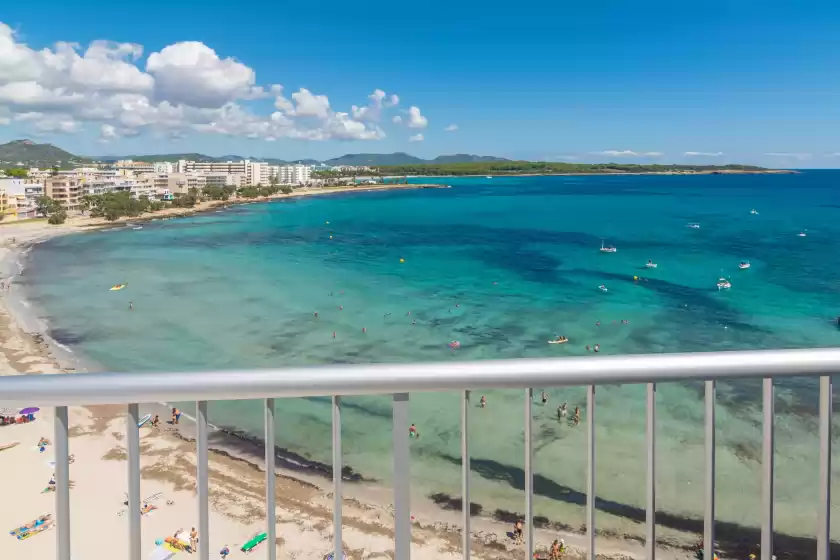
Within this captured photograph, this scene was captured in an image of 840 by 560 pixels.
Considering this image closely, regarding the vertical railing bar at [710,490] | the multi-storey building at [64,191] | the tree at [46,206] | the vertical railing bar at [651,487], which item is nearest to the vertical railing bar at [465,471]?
the vertical railing bar at [651,487]

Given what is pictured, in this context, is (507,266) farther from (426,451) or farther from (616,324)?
(426,451)

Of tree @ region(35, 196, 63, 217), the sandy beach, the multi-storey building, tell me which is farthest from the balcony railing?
the multi-storey building

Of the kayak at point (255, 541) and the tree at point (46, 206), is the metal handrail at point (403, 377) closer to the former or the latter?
the kayak at point (255, 541)

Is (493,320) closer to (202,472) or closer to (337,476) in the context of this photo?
(337,476)

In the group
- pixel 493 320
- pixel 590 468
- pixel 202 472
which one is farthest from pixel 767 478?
pixel 493 320

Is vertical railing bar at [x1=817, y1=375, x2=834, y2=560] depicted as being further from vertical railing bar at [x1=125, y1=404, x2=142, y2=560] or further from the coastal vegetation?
the coastal vegetation

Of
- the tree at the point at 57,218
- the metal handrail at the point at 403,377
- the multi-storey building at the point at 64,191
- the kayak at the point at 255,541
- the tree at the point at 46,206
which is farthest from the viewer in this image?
the multi-storey building at the point at 64,191

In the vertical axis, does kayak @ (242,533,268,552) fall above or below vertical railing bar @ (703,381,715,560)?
below
